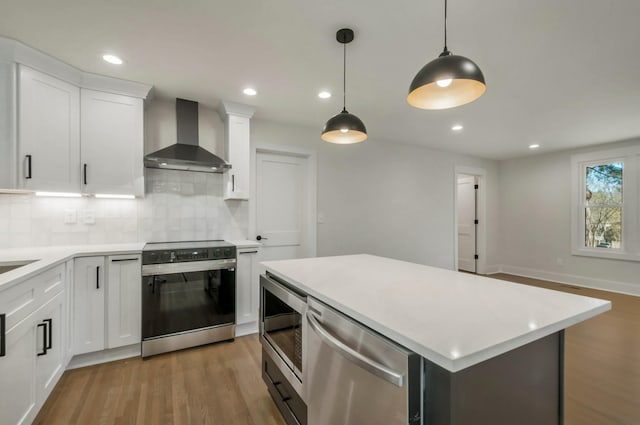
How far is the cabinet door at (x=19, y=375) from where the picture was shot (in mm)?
1372

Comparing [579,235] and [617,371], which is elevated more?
[579,235]

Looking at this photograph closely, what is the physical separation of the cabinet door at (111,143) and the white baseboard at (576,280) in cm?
674

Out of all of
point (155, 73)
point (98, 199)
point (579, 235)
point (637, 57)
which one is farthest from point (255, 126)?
point (579, 235)

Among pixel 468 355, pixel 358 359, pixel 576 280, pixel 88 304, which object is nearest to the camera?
pixel 468 355

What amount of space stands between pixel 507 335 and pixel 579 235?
19.6 ft

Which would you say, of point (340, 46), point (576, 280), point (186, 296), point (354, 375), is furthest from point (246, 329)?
point (576, 280)

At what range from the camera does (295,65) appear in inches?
93.2

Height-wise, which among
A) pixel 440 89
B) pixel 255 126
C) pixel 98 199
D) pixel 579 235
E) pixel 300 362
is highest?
pixel 255 126

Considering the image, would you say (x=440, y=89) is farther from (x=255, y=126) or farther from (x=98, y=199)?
(x=98, y=199)

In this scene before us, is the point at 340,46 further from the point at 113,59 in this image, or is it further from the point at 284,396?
the point at 284,396

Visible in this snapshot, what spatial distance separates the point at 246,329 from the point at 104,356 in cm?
124

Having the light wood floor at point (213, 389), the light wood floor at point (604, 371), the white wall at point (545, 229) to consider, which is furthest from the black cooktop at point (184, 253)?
the white wall at point (545, 229)

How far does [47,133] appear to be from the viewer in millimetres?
2281

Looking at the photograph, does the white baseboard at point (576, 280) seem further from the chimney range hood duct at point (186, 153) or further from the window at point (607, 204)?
the chimney range hood duct at point (186, 153)
